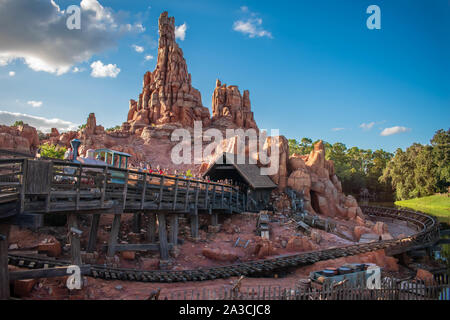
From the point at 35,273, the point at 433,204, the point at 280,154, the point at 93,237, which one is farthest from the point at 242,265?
the point at 433,204

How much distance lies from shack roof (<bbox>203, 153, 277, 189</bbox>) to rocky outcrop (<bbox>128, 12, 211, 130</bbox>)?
37.9 metres

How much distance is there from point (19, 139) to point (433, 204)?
207 feet

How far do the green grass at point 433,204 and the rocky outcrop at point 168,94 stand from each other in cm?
4281

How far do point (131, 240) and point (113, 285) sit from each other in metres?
7.53

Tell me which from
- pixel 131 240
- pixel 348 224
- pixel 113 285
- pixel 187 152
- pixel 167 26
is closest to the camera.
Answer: pixel 113 285

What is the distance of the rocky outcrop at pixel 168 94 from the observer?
208 feet

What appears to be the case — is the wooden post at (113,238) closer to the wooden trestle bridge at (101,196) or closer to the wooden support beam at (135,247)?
the wooden trestle bridge at (101,196)

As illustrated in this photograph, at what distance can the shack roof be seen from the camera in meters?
24.2

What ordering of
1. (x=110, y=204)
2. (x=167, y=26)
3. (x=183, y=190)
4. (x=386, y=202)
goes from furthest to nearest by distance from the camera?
(x=167, y=26)
(x=386, y=202)
(x=183, y=190)
(x=110, y=204)

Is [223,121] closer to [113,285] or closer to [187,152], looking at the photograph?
[187,152]

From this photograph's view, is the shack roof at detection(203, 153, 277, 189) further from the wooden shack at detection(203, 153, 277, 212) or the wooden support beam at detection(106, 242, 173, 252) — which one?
the wooden support beam at detection(106, 242, 173, 252)

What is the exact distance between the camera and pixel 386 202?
Result: 211 ft

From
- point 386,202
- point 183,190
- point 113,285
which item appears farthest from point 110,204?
point 386,202

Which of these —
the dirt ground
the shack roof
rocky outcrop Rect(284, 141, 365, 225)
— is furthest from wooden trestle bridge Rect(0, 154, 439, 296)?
rocky outcrop Rect(284, 141, 365, 225)
